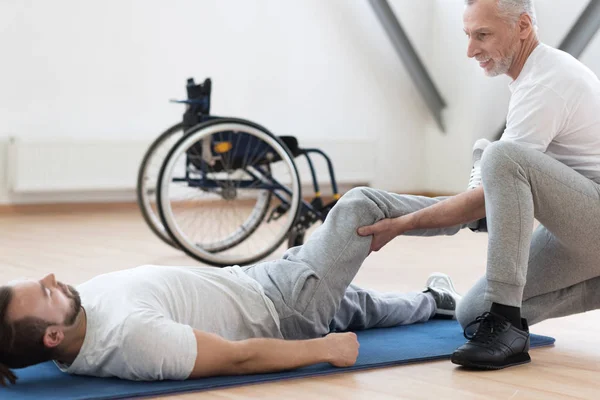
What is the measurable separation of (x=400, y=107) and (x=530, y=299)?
5.05 metres

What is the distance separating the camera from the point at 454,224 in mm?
2260

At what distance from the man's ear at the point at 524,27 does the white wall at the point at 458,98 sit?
14.0ft

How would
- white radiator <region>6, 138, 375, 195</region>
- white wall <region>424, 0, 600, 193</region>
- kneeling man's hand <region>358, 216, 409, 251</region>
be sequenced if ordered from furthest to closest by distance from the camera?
white wall <region>424, 0, 600, 193</region>
white radiator <region>6, 138, 375, 195</region>
kneeling man's hand <region>358, 216, 409, 251</region>

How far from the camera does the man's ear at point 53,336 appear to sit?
Answer: 183 centimetres

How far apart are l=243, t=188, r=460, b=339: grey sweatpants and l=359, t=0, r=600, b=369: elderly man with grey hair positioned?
38mm

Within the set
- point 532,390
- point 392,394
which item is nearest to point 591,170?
point 532,390

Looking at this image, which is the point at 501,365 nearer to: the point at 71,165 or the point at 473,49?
the point at 473,49

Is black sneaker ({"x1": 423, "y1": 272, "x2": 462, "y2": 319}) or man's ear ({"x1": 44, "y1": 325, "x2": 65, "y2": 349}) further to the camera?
black sneaker ({"x1": 423, "y1": 272, "x2": 462, "y2": 319})

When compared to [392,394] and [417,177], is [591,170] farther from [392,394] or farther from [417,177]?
[417,177]

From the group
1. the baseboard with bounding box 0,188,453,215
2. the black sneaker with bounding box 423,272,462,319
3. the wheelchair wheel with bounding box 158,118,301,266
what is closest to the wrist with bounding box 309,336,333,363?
the black sneaker with bounding box 423,272,462,319

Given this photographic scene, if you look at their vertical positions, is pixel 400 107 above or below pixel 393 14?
below

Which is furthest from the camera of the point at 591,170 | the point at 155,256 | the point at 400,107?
the point at 400,107

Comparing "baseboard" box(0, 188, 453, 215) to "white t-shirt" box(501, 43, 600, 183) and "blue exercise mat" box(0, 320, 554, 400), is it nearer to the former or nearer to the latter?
"blue exercise mat" box(0, 320, 554, 400)

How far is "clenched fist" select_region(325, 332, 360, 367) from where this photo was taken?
6.81 feet
